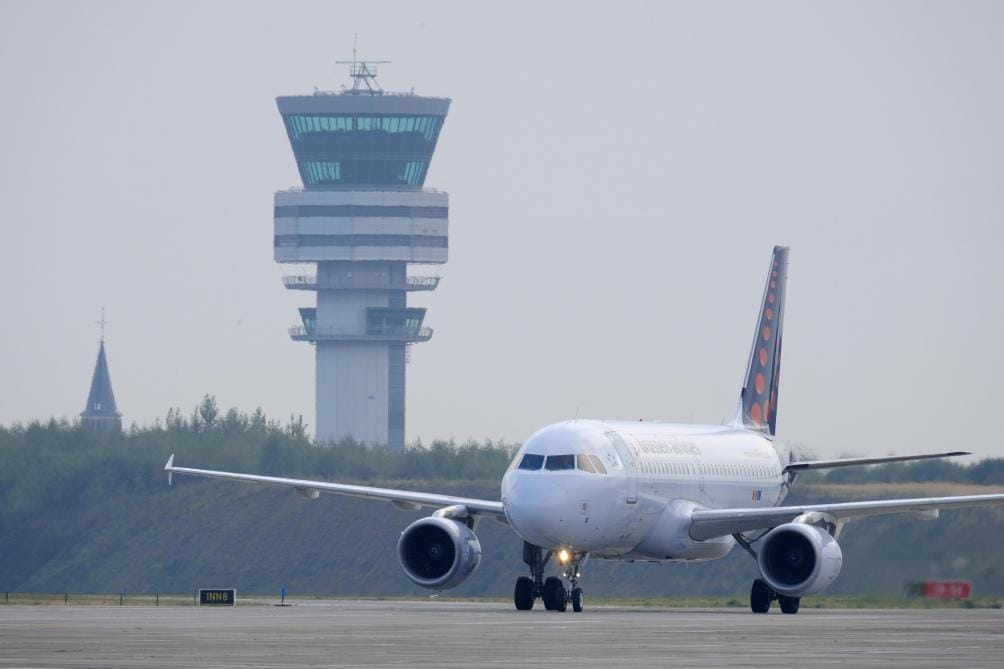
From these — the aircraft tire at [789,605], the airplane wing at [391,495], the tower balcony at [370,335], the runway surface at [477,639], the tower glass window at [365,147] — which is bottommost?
the runway surface at [477,639]

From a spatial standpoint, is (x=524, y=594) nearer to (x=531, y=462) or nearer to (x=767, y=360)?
(x=531, y=462)

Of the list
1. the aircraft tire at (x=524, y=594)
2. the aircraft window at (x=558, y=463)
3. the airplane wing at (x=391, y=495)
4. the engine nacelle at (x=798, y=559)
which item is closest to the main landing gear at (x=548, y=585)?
the aircraft tire at (x=524, y=594)

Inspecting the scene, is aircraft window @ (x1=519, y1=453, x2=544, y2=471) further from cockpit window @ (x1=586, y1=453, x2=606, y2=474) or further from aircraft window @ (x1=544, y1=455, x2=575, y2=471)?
cockpit window @ (x1=586, y1=453, x2=606, y2=474)

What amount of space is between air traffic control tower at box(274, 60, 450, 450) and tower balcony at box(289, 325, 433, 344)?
0.28ft

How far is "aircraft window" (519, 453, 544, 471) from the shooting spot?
156ft

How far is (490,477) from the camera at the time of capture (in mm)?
113188

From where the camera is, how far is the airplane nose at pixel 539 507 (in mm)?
46594

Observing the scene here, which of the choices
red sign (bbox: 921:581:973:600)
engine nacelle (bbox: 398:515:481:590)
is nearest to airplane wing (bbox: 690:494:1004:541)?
engine nacelle (bbox: 398:515:481:590)

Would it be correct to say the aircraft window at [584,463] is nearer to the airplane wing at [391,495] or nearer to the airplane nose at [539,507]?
the airplane nose at [539,507]

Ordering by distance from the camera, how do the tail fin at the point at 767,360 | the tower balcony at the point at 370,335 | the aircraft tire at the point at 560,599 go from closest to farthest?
the aircraft tire at the point at 560,599
the tail fin at the point at 767,360
the tower balcony at the point at 370,335

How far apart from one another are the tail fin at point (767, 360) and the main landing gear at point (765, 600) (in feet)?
33.5

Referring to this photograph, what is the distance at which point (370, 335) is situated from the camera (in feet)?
575

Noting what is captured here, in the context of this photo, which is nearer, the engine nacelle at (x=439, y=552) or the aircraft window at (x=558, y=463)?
the aircraft window at (x=558, y=463)

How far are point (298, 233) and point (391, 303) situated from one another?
997 cm
